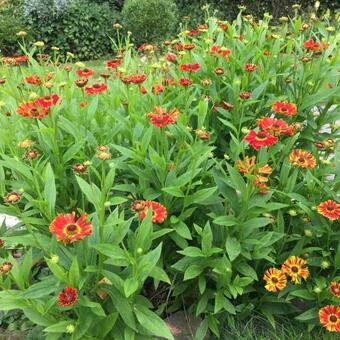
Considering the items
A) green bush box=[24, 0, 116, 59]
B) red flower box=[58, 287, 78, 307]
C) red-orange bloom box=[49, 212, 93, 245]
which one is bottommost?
green bush box=[24, 0, 116, 59]

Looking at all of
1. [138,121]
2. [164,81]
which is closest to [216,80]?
[164,81]

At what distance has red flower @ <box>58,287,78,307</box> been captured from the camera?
4.62 feet

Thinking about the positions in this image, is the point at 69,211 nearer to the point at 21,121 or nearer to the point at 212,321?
the point at 21,121

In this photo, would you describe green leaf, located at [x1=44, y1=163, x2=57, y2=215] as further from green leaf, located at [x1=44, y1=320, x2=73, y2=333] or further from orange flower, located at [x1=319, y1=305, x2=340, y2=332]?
orange flower, located at [x1=319, y1=305, x2=340, y2=332]

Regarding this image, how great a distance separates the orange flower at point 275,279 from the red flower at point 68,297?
2.39 ft

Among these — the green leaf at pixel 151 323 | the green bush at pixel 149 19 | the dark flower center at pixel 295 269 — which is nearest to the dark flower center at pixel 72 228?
the green leaf at pixel 151 323

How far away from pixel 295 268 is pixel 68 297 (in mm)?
858

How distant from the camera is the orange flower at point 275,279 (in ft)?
5.93

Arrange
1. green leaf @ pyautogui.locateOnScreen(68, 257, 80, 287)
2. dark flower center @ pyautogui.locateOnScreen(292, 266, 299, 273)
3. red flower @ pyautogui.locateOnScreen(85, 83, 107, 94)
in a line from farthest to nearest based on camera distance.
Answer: red flower @ pyautogui.locateOnScreen(85, 83, 107, 94)
dark flower center @ pyautogui.locateOnScreen(292, 266, 299, 273)
green leaf @ pyautogui.locateOnScreen(68, 257, 80, 287)

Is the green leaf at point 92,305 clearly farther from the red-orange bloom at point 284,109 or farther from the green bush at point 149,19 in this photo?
Result: the green bush at point 149,19

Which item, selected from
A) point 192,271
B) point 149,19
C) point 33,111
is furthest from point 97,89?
point 149,19

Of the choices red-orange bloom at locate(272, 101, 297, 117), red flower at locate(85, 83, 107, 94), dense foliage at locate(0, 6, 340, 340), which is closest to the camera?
dense foliage at locate(0, 6, 340, 340)

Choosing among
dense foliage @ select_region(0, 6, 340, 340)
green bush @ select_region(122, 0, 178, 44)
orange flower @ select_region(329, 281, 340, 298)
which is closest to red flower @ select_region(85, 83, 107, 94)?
dense foliage @ select_region(0, 6, 340, 340)

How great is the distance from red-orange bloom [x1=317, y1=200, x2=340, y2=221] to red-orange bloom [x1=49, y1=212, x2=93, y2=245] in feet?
2.79
